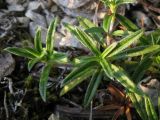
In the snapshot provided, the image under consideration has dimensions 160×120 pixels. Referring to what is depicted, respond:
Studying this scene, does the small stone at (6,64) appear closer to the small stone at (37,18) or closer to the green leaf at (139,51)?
the small stone at (37,18)

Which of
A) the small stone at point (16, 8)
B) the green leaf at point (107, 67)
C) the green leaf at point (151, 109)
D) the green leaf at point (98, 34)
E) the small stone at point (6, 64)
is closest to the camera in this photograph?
the green leaf at point (107, 67)

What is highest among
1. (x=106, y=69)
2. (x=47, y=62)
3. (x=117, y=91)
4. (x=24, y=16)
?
(x=24, y=16)

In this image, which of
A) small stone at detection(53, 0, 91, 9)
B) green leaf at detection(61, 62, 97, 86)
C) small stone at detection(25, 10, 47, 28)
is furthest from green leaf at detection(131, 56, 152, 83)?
small stone at detection(25, 10, 47, 28)

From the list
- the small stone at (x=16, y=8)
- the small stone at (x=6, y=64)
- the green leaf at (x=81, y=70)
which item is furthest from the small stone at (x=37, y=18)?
the green leaf at (x=81, y=70)

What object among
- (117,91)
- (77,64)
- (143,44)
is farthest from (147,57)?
(77,64)

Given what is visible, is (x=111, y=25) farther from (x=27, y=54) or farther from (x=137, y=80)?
(x=27, y=54)

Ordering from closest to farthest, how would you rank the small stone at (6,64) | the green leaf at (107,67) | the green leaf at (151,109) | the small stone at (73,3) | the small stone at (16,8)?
the green leaf at (107,67) → the green leaf at (151,109) → the small stone at (6,64) → the small stone at (73,3) → the small stone at (16,8)
